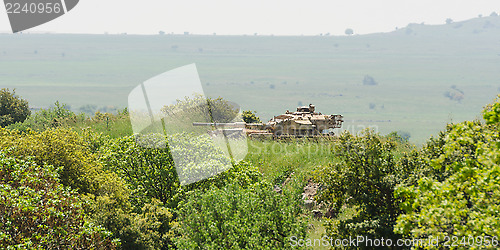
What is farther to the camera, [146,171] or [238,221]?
[146,171]

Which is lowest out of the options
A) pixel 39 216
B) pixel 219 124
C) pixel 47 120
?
pixel 219 124

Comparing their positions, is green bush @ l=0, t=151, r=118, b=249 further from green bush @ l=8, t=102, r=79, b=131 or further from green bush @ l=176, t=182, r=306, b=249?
green bush @ l=8, t=102, r=79, b=131

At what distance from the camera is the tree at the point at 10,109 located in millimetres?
45000

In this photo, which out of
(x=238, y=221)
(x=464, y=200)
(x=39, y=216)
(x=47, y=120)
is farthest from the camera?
(x=47, y=120)

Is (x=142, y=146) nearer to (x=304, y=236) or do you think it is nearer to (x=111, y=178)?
(x=111, y=178)

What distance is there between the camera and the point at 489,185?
13586mm

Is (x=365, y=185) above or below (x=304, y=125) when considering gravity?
above

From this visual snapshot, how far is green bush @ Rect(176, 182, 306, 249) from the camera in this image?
19.0 meters

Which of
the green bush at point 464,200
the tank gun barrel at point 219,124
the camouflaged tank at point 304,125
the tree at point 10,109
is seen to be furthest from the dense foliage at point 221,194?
the tree at point 10,109

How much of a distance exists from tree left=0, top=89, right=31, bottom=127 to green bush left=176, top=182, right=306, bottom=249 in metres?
29.9

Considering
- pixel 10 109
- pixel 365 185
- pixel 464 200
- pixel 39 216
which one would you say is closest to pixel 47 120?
pixel 10 109

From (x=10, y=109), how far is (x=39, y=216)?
31.9 m

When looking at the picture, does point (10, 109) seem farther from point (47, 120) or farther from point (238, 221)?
point (238, 221)

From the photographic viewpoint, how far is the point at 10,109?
45.7 m
